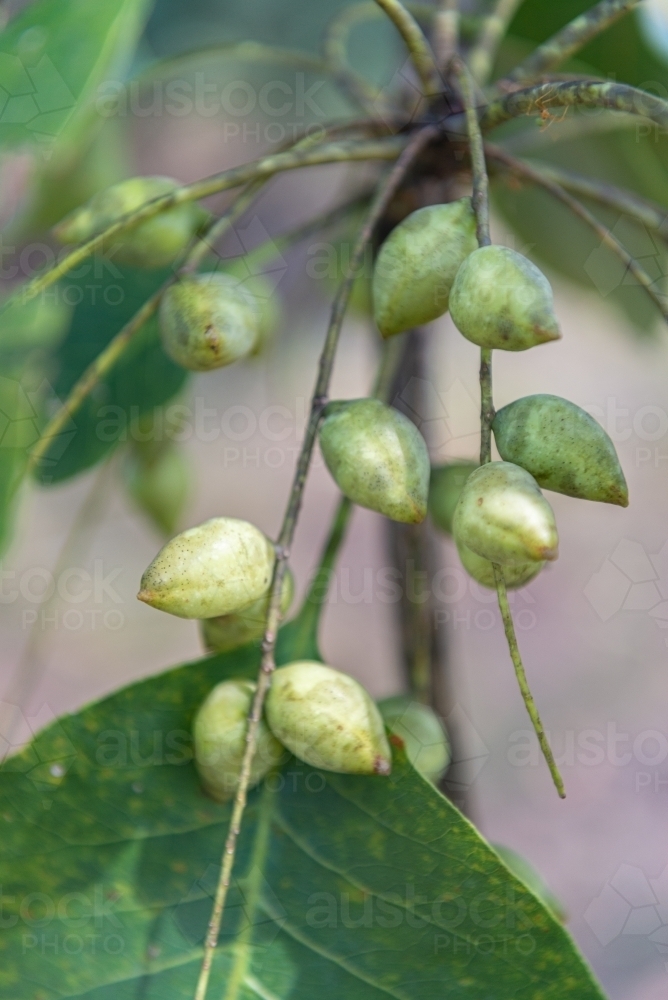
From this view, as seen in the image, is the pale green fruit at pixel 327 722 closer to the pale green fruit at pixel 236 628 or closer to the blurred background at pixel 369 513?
the pale green fruit at pixel 236 628

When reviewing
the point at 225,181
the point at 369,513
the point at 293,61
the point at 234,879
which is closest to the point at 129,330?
the point at 225,181

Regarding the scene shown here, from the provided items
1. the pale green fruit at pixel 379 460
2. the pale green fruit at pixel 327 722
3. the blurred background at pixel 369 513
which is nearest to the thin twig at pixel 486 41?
the blurred background at pixel 369 513

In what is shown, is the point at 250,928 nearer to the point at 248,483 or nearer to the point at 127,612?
the point at 127,612

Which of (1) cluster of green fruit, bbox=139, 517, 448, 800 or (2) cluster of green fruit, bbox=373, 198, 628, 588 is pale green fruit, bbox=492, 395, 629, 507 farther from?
(1) cluster of green fruit, bbox=139, 517, 448, 800

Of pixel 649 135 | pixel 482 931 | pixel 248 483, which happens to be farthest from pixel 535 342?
pixel 248 483

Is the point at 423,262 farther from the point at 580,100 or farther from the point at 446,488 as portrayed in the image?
the point at 446,488

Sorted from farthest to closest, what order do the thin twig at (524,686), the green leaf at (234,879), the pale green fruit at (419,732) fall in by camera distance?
1. the pale green fruit at (419,732)
2. the green leaf at (234,879)
3. the thin twig at (524,686)
